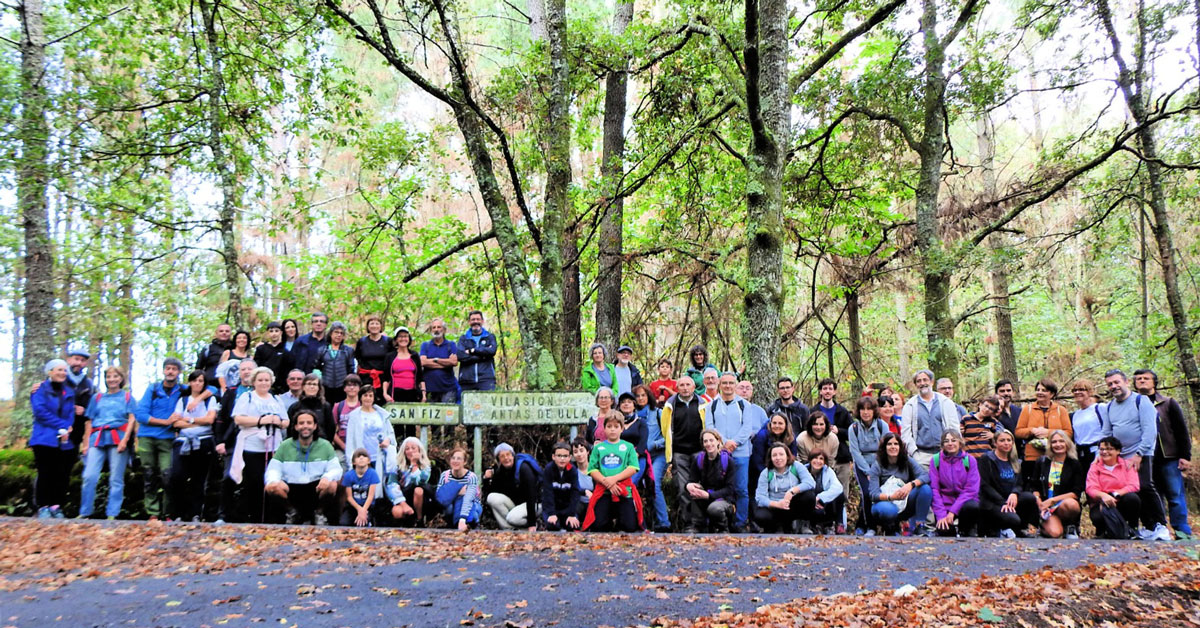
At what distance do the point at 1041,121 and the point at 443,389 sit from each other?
78.9 feet

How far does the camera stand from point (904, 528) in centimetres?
846

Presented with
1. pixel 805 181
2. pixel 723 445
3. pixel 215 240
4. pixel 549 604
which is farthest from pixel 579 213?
pixel 215 240

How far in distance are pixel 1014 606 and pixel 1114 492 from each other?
14.5 ft

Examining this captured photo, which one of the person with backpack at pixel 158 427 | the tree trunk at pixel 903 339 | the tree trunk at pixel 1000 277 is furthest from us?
the tree trunk at pixel 903 339

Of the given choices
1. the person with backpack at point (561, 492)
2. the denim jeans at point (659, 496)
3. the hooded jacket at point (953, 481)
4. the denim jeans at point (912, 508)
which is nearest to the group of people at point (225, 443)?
the person with backpack at point (561, 492)

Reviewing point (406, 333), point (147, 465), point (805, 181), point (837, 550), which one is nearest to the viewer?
point (837, 550)

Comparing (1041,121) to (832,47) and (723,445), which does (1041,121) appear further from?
(723,445)

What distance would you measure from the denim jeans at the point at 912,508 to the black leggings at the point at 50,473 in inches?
355

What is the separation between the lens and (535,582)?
516cm

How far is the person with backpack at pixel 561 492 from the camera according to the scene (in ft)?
26.7

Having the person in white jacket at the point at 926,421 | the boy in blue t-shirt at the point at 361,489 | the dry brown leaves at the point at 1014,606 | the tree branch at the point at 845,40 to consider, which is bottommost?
the dry brown leaves at the point at 1014,606

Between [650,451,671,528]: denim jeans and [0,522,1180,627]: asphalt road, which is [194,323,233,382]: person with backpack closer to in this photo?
[0,522,1180,627]: asphalt road

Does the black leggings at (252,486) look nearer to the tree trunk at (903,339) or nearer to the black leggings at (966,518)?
the black leggings at (966,518)

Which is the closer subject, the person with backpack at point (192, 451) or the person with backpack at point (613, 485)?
the person with backpack at point (613, 485)
